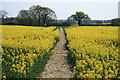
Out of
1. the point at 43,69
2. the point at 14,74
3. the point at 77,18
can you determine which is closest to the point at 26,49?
the point at 43,69

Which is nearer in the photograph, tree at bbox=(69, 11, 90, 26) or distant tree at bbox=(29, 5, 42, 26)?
distant tree at bbox=(29, 5, 42, 26)

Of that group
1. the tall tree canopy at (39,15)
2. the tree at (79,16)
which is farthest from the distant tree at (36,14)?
the tree at (79,16)

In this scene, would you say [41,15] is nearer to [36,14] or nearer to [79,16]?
[36,14]

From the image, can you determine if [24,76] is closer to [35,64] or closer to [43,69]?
[35,64]

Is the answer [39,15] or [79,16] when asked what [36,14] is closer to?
[39,15]

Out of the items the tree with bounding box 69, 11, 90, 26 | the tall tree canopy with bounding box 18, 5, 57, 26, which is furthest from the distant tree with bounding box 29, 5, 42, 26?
the tree with bounding box 69, 11, 90, 26

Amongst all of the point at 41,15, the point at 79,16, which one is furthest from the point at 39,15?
the point at 79,16

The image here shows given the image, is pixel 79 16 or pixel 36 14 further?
pixel 79 16

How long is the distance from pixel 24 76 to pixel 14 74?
1.24 ft

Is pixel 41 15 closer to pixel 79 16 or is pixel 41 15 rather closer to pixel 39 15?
pixel 39 15

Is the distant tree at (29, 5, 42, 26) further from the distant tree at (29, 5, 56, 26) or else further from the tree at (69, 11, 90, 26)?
the tree at (69, 11, 90, 26)

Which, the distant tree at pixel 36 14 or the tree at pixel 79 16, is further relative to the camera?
the tree at pixel 79 16

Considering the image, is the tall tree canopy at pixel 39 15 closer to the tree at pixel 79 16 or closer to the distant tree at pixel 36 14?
the distant tree at pixel 36 14

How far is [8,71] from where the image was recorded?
17.4 ft
